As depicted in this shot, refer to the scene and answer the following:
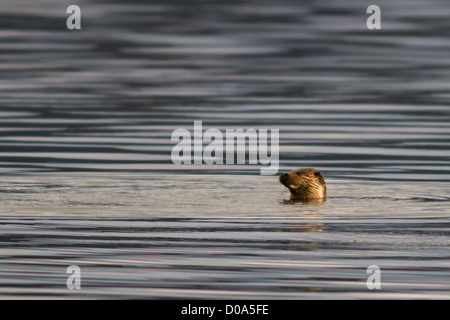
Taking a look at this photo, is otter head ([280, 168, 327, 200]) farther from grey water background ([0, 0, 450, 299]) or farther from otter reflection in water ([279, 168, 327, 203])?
grey water background ([0, 0, 450, 299])

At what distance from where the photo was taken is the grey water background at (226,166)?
10.6 m

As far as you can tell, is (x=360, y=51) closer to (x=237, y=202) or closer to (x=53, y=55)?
(x=53, y=55)

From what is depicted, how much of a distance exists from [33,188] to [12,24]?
55.2ft

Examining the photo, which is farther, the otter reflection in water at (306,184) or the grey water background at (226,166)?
the otter reflection in water at (306,184)

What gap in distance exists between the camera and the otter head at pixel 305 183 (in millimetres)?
14414

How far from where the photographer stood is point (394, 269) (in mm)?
10586

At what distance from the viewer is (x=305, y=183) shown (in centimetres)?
1447

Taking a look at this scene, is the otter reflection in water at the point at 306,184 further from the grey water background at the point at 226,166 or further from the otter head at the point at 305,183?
the grey water background at the point at 226,166

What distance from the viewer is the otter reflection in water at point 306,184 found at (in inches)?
567

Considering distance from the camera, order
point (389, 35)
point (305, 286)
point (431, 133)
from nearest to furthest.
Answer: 1. point (305, 286)
2. point (431, 133)
3. point (389, 35)

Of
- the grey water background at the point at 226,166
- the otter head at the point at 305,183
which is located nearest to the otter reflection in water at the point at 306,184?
the otter head at the point at 305,183

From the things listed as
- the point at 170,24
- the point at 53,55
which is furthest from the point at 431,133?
the point at 170,24

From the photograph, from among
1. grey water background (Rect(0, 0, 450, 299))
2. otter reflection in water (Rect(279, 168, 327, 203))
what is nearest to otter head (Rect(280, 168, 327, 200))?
otter reflection in water (Rect(279, 168, 327, 203))

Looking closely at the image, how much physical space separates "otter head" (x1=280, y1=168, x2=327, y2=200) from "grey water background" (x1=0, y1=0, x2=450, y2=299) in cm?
17
